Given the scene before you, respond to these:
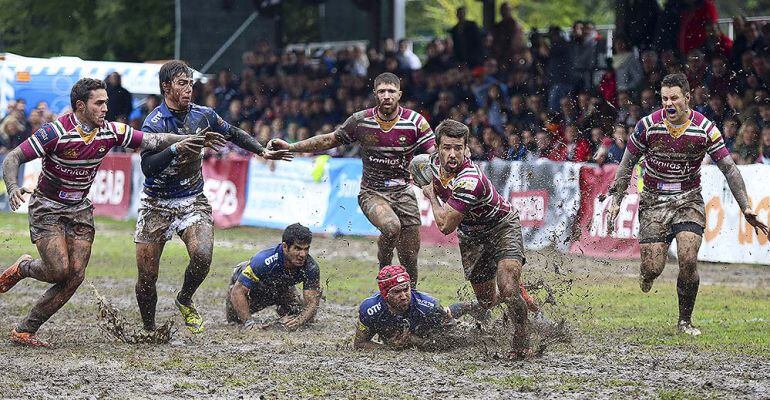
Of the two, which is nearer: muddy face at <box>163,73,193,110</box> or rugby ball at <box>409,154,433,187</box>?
rugby ball at <box>409,154,433,187</box>

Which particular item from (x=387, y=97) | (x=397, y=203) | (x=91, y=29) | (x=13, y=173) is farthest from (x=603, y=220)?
(x=91, y=29)

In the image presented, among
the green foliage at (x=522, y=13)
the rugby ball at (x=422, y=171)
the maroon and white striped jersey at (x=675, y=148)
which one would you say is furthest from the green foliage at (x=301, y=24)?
the rugby ball at (x=422, y=171)

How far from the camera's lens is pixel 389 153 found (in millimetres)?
10391

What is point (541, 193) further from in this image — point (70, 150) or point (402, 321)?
point (70, 150)

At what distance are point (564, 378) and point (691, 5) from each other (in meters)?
10.5

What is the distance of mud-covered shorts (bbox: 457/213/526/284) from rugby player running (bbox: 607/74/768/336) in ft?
4.92

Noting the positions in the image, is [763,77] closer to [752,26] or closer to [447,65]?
[752,26]

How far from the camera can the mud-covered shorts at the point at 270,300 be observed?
34.6 ft

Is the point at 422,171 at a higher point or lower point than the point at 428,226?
higher

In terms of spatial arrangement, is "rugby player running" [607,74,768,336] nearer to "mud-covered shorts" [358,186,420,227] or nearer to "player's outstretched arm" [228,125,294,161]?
"mud-covered shorts" [358,186,420,227]

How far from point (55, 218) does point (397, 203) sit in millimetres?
2892

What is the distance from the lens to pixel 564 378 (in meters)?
7.86

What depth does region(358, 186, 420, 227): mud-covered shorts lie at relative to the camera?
10.4 meters

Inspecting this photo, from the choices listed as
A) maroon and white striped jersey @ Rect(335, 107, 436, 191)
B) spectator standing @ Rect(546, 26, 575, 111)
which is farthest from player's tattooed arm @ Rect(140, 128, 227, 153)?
spectator standing @ Rect(546, 26, 575, 111)
